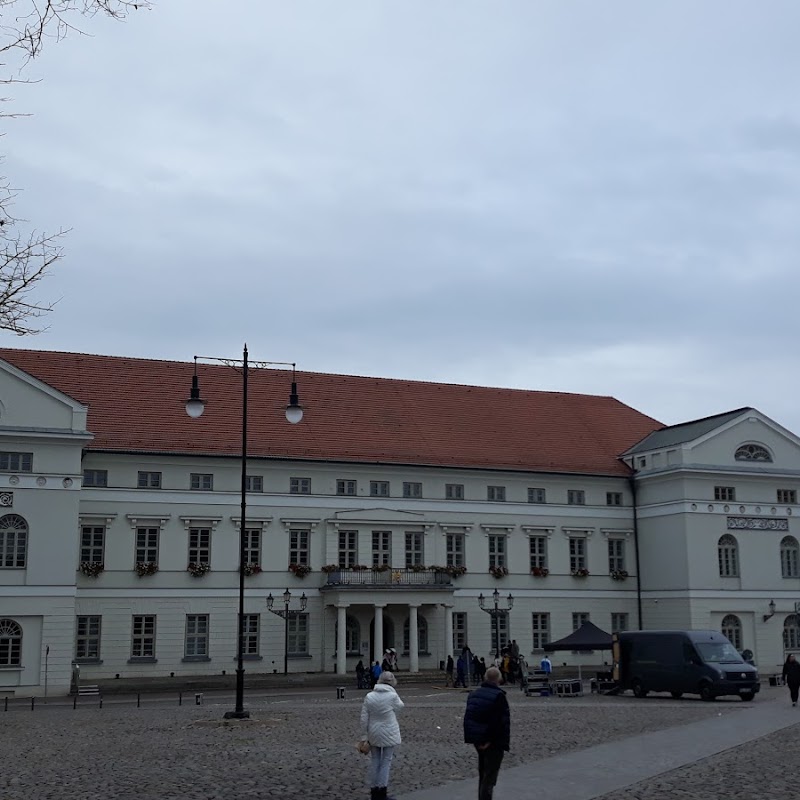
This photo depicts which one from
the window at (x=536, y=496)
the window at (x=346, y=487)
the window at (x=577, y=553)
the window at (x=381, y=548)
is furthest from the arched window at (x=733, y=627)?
the window at (x=346, y=487)

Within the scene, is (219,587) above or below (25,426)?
below

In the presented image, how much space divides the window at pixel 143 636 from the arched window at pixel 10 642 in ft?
17.6

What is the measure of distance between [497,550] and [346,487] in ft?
25.7

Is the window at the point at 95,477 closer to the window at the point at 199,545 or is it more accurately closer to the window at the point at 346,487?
the window at the point at 199,545

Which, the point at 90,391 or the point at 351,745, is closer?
the point at 351,745

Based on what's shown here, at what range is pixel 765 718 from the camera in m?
26.1

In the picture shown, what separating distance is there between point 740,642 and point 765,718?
2671 cm

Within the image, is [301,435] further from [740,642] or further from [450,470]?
[740,642]

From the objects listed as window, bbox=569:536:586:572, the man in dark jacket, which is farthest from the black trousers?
window, bbox=569:536:586:572

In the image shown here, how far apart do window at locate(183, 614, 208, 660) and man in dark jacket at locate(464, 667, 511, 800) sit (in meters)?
33.8

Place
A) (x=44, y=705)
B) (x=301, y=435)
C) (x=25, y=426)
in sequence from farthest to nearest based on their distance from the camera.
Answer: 1. (x=301, y=435)
2. (x=25, y=426)
3. (x=44, y=705)

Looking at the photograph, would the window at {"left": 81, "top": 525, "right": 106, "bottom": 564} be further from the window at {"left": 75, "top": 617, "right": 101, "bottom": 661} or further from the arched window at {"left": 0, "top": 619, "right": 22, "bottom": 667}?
the arched window at {"left": 0, "top": 619, "right": 22, "bottom": 667}

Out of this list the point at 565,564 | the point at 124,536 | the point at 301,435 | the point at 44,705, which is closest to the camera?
the point at 44,705

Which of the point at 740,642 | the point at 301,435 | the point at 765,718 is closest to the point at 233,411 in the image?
the point at 301,435
